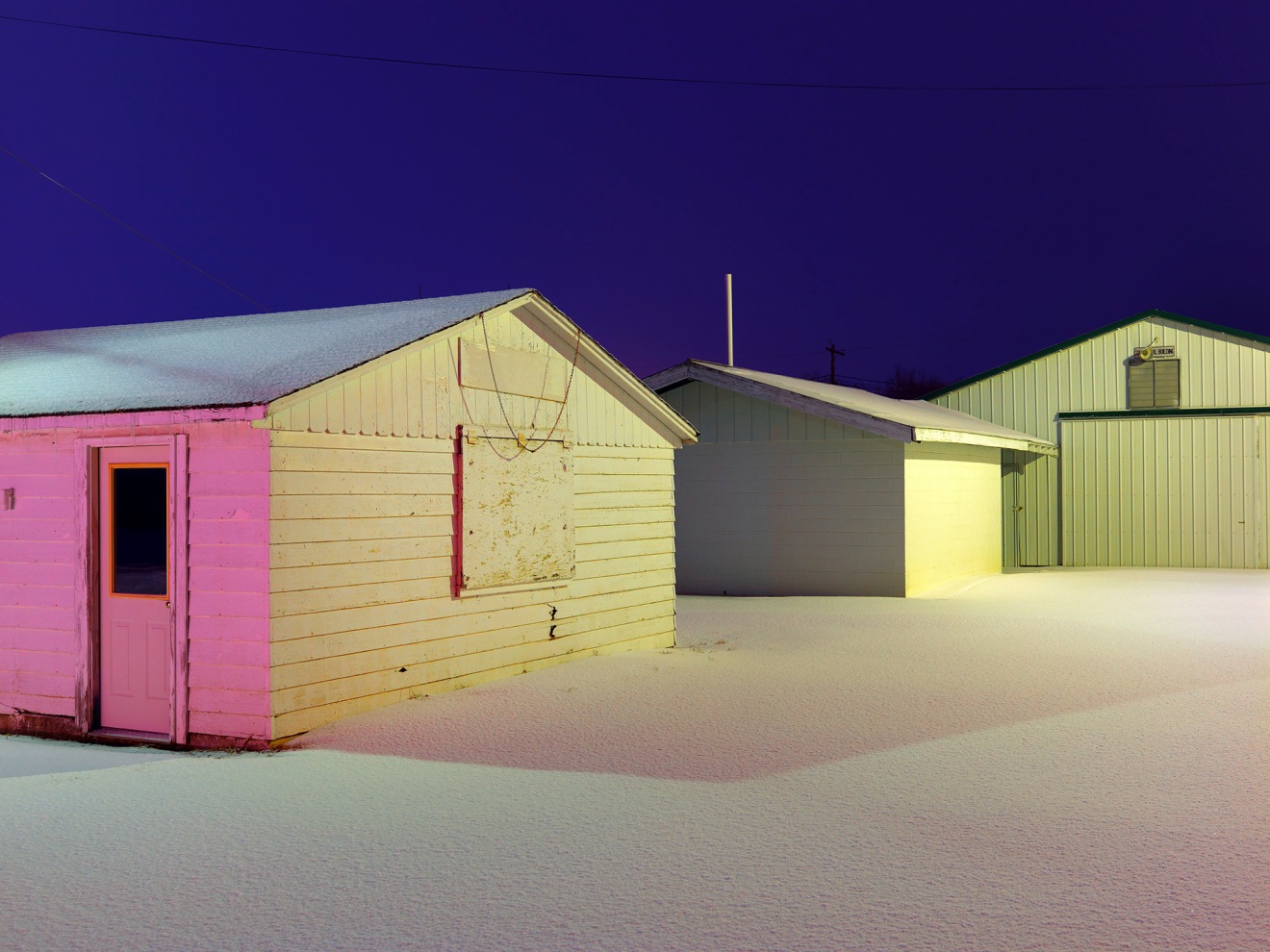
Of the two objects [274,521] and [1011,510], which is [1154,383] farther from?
[274,521]

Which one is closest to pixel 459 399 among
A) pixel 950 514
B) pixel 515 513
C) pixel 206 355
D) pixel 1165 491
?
pixel 515 513

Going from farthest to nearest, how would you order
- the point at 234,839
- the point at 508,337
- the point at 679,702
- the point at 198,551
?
the point at 508,337 → the point at 679,702 → the point at 198,551 → the point at 234,839

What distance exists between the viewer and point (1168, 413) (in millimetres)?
21766

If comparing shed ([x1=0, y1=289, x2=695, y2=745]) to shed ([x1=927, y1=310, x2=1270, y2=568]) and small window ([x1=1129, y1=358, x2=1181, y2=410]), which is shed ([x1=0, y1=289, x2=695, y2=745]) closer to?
shed ([x1=927, y1=310, x2=1270, y2=568])

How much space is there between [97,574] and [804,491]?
36.6 ft

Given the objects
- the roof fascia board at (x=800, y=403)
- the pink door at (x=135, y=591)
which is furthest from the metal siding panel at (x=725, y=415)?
the pink door at (x=135, y=591)

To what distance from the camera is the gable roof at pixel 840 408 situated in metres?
15.9

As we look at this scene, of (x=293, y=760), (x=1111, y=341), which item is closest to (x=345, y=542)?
(x=293, y=760)

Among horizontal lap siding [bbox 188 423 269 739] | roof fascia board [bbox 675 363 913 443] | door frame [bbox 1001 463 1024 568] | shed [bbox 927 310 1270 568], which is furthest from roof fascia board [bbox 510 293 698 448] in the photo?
shed [bbox 927 310 1270 568]

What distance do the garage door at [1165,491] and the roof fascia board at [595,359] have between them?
12.9 m

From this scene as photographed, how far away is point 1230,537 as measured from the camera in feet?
70.0

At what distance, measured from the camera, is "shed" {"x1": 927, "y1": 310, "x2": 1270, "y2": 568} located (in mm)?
21344

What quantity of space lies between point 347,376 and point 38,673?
10.4ft

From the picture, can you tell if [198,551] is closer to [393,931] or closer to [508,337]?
[508,337]
